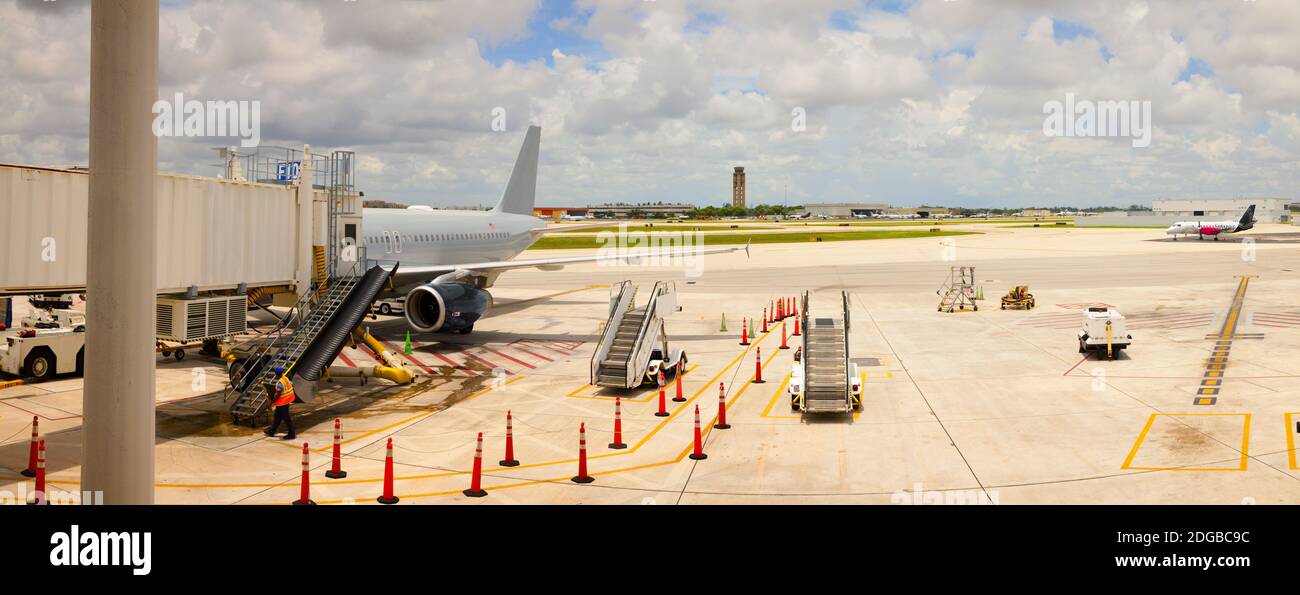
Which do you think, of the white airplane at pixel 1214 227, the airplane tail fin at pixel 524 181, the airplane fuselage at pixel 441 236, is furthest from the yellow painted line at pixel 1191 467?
the white airplane at pixel 1214 227

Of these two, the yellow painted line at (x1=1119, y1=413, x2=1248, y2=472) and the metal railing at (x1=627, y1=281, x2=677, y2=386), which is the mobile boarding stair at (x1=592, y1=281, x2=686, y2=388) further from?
the yellow painted line at (x1=1119, y1=413, x2=1248, y2=472)

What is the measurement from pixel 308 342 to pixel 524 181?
Answer: 98.8 ft

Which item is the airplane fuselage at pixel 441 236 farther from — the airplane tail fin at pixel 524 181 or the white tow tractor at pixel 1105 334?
the white tow tractor at pixel 1105 334

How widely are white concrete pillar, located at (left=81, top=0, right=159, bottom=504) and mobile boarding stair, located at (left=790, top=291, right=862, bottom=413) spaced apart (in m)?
14.6

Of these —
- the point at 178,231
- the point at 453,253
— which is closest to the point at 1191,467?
the point at 178,231

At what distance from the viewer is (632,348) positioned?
23703 millimetres

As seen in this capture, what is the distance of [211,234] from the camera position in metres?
20.2

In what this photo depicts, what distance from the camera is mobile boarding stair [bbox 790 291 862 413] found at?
19.9m

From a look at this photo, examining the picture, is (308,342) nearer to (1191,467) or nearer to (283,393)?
(283,393)

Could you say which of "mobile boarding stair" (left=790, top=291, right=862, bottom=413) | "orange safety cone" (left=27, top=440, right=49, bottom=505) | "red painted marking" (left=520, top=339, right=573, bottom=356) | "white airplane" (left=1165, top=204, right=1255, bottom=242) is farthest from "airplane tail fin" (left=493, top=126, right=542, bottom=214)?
"white airplane" (left=1165, top=204, right=1255, bottom=242)

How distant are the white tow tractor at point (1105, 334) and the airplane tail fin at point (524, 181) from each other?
30662mm

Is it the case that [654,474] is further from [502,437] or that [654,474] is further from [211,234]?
[211,234]
